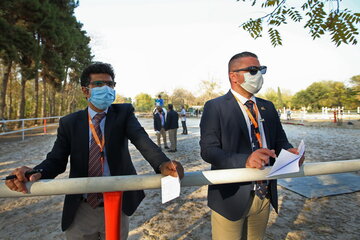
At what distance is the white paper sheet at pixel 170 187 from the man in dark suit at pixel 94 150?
0.41 m

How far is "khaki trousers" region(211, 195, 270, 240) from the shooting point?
157 centimetres

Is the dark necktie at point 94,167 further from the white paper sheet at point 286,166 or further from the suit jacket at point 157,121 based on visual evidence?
the suit jacket at point 157,121

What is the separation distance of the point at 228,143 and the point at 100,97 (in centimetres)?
99

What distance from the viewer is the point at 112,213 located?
4.05ft

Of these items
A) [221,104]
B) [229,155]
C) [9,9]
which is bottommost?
[229,155]

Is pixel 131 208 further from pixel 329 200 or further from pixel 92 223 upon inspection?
pixel 329 200

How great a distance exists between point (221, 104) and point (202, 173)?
67 cm

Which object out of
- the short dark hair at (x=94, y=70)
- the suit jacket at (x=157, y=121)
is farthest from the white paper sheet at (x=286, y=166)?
the suit jacket at (x=157, y=121)

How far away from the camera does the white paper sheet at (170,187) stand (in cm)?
98

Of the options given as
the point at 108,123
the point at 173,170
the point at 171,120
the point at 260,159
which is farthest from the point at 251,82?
the point at 171,120

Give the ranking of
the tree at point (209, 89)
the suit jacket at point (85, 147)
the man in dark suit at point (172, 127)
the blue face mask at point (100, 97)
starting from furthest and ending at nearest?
the tree at point (209, 89) < the man in dark suit at point (172, 127) < the blue face mask at point (100, 97) < the suit jacket at point (85, 147)

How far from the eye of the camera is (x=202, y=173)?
1.16m

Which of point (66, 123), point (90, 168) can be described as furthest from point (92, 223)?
point (66, 123)

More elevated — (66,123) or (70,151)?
(66,123)
